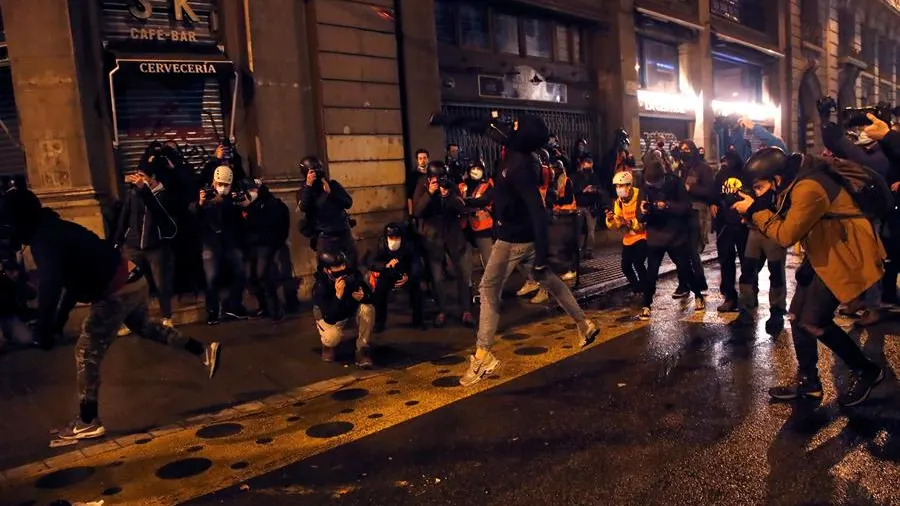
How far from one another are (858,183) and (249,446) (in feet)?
14.0

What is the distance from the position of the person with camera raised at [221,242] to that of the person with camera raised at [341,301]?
7.13ft

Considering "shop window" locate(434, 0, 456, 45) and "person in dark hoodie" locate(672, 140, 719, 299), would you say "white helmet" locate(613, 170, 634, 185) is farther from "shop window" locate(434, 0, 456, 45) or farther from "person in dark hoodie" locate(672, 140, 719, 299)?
"shop window" locate(434, 0, 456, 45)

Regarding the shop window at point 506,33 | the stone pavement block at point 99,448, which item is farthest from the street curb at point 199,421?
the shop window at point 506,33

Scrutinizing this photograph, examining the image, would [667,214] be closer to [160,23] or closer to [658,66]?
[160,23]

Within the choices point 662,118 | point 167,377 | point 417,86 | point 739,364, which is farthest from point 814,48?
point 167,377

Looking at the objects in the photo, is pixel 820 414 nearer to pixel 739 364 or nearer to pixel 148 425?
pixel 739 364

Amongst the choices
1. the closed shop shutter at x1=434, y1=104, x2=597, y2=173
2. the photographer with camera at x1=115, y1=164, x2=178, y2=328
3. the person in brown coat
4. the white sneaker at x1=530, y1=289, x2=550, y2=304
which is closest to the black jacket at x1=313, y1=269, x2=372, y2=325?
the photographer with camera at x1=115, y1=164, x2=178, y2=328

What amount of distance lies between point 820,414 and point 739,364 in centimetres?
123

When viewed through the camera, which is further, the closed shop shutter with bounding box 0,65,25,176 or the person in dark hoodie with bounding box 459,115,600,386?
the closed shop shutter with bounding box 0,65,25,176

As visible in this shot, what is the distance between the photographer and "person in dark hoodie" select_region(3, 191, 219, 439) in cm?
441

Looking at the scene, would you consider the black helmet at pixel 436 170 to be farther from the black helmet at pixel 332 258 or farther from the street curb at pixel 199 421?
the street curb at pixel 199 421

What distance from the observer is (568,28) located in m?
15.6

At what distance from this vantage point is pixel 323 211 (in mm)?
7617

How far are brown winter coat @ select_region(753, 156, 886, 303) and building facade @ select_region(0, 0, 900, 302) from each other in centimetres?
661
